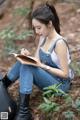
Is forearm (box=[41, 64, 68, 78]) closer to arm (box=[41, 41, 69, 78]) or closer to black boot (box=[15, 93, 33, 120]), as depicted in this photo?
arm (box=[41, 41, 69, 78])

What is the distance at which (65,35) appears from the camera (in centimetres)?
571

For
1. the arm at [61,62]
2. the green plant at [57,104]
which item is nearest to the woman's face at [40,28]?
the arm at [61,62]

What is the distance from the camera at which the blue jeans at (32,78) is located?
3965mm

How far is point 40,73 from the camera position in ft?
13.2

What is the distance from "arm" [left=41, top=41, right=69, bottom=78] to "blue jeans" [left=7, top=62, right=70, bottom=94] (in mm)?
80

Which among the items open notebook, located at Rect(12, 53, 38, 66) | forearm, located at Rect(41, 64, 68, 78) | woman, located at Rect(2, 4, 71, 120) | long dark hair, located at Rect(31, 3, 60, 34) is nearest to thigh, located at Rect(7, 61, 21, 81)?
woman, located at Rect(2, 4, 71, 120)

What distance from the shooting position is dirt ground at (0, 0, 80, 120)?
437 centimetres

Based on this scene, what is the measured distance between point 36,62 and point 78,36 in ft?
5.74

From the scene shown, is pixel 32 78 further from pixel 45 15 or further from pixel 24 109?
pixel 45 15

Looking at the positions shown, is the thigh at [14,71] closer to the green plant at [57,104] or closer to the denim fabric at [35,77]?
the denim fabric at [35,77]

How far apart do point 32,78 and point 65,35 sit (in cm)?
184

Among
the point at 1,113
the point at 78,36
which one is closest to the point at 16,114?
the point at 1,113

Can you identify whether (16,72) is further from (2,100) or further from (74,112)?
(74,112)

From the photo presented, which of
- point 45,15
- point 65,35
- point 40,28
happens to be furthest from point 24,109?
point 65,35
